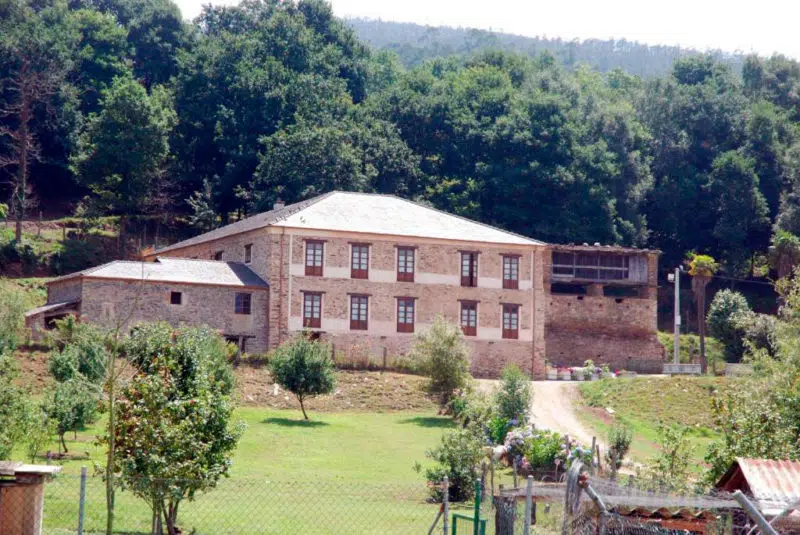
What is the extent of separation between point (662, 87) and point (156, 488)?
272 ft

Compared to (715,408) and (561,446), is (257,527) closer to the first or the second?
(715,408)

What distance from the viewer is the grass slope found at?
1804 inches

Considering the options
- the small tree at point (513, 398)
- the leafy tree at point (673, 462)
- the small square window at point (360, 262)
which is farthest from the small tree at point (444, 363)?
the leafy tree at point (673, 462)

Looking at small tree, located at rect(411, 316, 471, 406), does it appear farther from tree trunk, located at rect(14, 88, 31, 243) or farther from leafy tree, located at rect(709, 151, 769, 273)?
leafy tree, located at rect(709, 151, 769, 273)

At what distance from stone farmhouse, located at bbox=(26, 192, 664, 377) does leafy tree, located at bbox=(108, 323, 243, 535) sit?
33448mm

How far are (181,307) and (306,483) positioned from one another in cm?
2729

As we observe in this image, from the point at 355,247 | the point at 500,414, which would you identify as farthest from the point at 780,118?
the point at 500,414

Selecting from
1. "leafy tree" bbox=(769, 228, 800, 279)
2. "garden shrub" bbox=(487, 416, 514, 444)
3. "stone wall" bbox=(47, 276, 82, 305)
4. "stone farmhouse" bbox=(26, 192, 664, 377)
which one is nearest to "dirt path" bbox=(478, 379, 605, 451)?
"garden shrub" bbox=(487, 416, 514, 444)

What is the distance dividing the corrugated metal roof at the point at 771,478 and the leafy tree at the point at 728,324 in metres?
49.9

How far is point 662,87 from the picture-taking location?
9656 centimetres

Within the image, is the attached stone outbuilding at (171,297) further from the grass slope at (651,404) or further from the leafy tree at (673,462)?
the leafy tree at (673,462)

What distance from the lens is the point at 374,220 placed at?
5994cm

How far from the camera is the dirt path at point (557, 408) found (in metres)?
44.1

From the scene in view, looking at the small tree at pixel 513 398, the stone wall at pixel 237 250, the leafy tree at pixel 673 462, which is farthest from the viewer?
the stone wall at pixel 237 250
